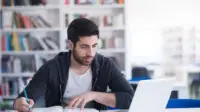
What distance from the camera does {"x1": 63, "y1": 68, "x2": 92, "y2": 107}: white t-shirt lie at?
2.05m

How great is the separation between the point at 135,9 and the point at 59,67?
7113 mm

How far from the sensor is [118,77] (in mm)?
2074

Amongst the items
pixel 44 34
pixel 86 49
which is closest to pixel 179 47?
pixel 44 34

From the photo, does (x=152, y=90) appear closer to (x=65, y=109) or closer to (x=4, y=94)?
(x=65, y=109)

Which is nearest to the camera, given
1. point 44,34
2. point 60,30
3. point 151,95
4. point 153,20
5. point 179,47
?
point 151,95

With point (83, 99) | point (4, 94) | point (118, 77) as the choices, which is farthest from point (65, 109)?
point (4, 94)

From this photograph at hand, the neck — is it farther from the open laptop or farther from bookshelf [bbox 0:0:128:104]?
bookshelf [bbox 0:0:128:104]

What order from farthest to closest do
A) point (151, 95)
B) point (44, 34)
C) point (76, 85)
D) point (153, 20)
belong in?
point (153, 20), point (44, 34), point (76, 85), point (151, 95)

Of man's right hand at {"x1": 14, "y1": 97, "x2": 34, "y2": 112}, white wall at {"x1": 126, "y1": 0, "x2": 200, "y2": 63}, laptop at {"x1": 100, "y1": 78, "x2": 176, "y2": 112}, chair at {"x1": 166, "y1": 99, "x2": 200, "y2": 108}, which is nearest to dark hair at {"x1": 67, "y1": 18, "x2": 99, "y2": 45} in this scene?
man's right hand at {"x1": 14, "y1": 97, "x2": 34, "y2": 112}

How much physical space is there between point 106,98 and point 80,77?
0.87 feet

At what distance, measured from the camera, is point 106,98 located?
188 centimetres

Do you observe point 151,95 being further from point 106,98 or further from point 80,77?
point 80,77

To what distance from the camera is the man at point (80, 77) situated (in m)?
1.93

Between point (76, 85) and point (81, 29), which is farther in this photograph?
point (76, 85)
